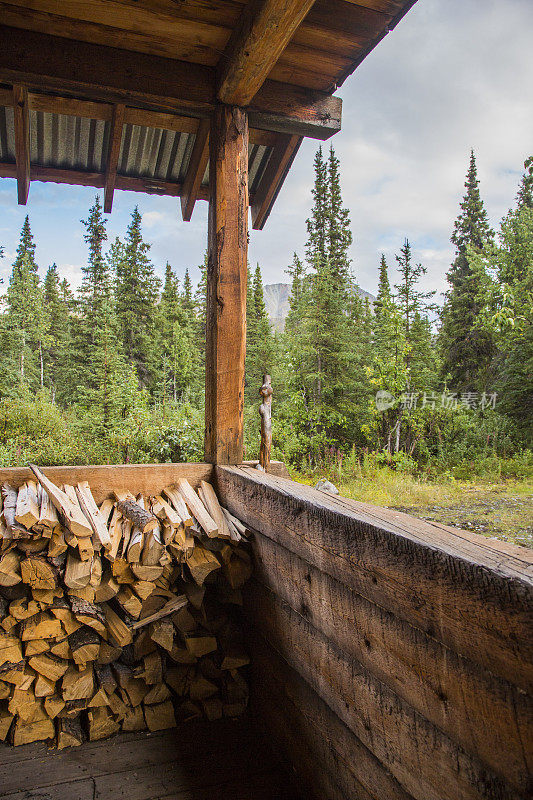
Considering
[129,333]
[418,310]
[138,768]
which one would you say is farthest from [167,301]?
[138,768]

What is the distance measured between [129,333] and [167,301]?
12.8 ft

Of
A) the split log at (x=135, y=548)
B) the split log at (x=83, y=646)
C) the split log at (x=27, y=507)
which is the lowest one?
the split log at (x=83, y=646)

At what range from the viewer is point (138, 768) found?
1896 millimetres

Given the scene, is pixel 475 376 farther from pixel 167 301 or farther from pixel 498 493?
pixel 167 301

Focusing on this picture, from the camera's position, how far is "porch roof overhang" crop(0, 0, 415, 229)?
2.14 m

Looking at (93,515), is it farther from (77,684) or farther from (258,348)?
(258,348)

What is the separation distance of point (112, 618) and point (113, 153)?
8.96 ft

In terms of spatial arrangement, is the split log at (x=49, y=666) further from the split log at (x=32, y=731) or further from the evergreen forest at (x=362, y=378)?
the evergreen forest at (x=362, y=378)

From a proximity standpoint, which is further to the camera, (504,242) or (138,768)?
(504,242)

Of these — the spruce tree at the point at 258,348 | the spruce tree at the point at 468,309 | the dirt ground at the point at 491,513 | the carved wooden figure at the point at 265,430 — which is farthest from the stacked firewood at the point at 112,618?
the spruce tree at the point at 258,348

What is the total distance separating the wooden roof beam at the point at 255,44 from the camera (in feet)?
5.93

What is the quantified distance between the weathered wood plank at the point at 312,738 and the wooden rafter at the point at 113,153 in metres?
2.92

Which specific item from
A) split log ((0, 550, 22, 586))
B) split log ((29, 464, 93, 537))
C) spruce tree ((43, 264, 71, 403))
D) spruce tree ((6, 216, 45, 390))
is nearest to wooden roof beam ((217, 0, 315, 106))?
split log ((29, 464, 93, 537))

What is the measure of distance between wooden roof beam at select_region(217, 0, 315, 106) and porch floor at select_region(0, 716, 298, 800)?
118 inches
